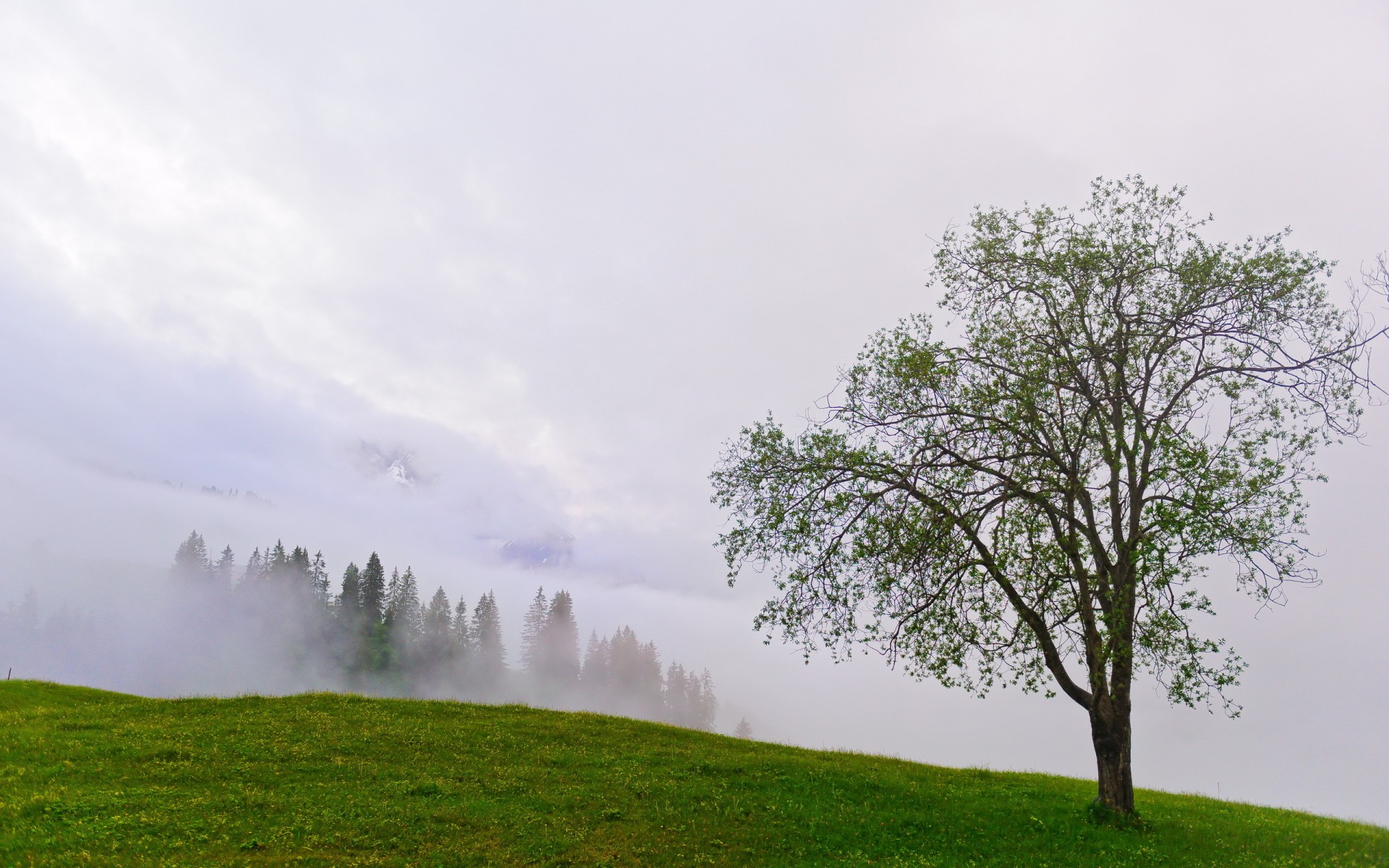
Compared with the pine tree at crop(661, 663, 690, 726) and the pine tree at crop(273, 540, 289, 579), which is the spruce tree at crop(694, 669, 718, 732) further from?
the pine tree at crop(273, 540, 289, 579)

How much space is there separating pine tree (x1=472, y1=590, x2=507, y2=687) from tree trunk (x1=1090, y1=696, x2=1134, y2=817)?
112 m

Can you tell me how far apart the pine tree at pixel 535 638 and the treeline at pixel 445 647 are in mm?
165

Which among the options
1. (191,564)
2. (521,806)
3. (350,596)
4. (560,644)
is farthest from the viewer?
(191,564)

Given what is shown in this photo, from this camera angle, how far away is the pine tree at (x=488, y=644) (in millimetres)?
118375

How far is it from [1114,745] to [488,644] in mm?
114979

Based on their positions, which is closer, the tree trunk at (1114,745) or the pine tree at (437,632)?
the tree trunk at (1114,745)

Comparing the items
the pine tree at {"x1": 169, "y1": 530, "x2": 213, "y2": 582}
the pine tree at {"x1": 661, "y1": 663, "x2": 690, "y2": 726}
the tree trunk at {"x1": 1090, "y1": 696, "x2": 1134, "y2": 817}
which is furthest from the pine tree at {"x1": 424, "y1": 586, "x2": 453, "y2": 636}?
the tree trunk at {"x1": 1090, "y1": 696, "x2": 1134, "y2": 817}

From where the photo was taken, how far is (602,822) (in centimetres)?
1895

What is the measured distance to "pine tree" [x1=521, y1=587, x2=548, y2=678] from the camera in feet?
408

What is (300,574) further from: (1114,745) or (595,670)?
(1114,745)

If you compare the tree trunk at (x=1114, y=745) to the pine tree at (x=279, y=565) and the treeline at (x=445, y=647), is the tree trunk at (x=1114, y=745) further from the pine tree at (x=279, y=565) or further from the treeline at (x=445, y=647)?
the pine tree at (x=279, y=565)

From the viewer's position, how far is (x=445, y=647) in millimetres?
Answer: 115625

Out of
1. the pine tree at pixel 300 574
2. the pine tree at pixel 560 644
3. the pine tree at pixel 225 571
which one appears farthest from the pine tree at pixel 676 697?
the pine tree at pixel 225 571

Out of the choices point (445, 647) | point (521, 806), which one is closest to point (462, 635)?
point (445, 647)
